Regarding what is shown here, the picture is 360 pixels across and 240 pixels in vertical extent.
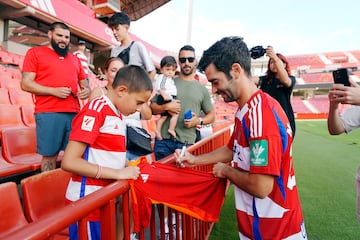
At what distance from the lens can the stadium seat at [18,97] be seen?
5488 millimetres

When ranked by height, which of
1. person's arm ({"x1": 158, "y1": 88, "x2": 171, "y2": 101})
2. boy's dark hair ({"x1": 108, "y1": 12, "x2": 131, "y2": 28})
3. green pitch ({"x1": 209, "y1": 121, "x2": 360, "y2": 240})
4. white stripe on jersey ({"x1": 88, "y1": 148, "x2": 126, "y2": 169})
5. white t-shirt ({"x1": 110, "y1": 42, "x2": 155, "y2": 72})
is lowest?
green pitch ({"x1": 209, "y1": 121, "x2": 360, "y2": 240})

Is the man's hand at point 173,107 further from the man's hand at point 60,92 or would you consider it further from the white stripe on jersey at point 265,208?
the white stripe on jersey at point 265,208

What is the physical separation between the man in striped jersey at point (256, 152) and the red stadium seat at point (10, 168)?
2338 mm

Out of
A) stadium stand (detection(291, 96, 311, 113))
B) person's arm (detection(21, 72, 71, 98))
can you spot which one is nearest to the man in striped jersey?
person's arm (detection(21, 72, 71, 98))

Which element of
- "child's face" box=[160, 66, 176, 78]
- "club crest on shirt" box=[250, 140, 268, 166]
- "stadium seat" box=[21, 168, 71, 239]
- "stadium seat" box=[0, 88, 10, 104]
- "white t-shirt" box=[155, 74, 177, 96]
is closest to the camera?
"club crest on shirt" box=[250, 140, 268, 166]

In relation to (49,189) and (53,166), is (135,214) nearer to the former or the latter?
(49,189)

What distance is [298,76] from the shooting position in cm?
4775

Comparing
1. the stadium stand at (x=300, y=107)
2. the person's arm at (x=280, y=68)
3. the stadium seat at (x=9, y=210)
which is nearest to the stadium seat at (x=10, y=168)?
the stadium seat at (x=9, y=210)

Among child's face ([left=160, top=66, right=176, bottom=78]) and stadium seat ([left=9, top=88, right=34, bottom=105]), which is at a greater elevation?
child's face ([left=160, top=66, right=176, bottom=78])

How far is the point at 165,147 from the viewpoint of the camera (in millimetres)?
3076

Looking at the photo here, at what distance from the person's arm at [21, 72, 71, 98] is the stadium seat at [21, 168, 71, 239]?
0.89m

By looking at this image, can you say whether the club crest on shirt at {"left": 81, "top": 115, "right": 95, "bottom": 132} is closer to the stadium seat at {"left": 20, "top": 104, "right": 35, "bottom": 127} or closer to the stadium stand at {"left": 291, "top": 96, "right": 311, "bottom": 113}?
the stadium seat at {"left": 20, "top": 104, "right": 35, "bottom": 127}

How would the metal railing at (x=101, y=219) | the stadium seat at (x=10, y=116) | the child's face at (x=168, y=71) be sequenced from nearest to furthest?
1. the metal railing at (x=101, y=219)
2. the child's face at (x=168, y=71)
3. the stadium seat at (x=10, y=116)

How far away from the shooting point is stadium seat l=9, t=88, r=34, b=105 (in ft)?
18.0
